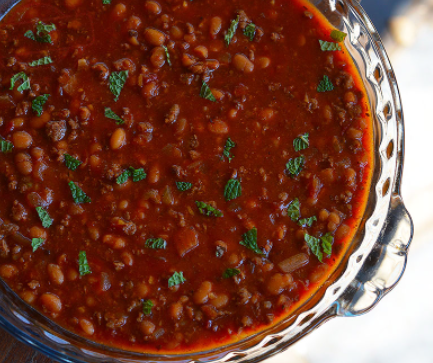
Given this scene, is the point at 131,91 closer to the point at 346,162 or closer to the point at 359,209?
the point at 346,162

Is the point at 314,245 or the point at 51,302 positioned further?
the point at 314,245

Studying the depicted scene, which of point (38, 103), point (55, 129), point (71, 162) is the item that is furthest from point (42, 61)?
point (71, 162)

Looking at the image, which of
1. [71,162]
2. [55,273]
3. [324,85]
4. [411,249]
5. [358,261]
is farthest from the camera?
[411,249]

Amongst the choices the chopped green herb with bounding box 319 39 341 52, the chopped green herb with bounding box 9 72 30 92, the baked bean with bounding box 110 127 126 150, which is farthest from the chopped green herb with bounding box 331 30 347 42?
the chopped green herb with bounding box 9 72 30 92

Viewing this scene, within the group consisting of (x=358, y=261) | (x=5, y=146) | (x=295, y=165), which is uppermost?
(x=295, y=165)

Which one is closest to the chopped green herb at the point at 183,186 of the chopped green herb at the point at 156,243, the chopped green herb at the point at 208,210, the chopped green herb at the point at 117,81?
the chopped green herb at the point at 208,210

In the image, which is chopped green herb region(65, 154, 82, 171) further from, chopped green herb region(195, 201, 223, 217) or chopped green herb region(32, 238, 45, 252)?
chopped green herb region(195, 201, 223, 217)

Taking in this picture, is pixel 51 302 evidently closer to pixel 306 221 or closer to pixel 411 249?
Answer: pixel 306 221
